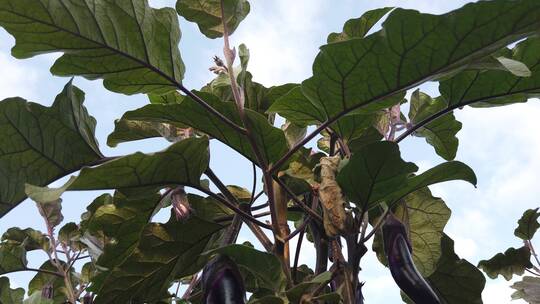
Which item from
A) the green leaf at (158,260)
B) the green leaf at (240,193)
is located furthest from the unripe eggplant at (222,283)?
the green leaf at (240,193)

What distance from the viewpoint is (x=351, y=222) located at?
863 millimetres

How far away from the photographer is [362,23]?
1102mm

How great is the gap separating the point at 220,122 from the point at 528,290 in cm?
121

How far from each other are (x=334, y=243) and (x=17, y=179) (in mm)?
478

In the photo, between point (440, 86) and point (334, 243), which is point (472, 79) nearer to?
point (440, 86)

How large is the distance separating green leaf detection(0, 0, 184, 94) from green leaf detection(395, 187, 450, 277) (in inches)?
19.9

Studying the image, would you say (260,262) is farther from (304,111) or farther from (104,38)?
(104,38)

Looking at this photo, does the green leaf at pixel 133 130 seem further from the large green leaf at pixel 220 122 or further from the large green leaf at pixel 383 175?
the large green leaf at pixel 383 175

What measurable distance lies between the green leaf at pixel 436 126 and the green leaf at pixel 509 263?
0.71 meters

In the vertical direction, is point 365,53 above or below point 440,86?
below

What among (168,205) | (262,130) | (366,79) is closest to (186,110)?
(262,130)

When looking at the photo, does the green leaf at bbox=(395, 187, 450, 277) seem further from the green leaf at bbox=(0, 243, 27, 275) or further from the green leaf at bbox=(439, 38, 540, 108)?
the green leaf at bbox=(0, 243, 27, 275)

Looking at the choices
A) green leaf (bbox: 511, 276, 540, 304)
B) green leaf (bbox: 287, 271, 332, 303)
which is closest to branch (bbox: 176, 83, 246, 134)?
green leaf (bbox: 287, 271, 332, 303)

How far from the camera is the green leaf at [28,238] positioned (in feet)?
5.63
